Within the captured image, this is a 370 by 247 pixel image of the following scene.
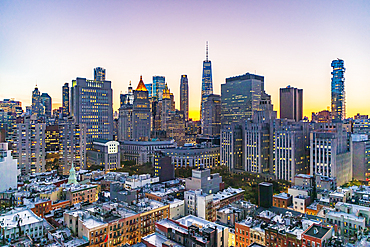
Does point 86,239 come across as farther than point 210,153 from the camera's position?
No

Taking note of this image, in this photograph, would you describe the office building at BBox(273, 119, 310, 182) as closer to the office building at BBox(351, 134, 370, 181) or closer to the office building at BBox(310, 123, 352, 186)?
the office building at BBox(310, 123, 352, 186)

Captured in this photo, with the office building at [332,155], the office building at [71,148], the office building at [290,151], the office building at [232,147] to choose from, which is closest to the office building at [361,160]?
the office building at [332,155]

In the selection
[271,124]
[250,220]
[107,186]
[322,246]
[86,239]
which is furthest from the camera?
[271,124]

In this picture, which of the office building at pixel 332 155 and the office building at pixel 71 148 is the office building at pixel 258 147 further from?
the office building at pixel 71 148

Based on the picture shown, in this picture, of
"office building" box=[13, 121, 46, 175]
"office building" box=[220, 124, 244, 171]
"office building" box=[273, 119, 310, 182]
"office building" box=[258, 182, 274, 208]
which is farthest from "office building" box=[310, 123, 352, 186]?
"office building" box=[13, 121, 46, 175]

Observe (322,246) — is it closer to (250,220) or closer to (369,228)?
(250,220)

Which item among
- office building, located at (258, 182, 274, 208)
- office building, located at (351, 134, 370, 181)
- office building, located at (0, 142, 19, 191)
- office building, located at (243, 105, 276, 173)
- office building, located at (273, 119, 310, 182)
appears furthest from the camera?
office building, located at (243, 105, 276, 173)

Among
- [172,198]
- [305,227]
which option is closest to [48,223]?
[172,198]

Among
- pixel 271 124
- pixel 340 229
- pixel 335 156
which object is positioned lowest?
pixel 340 229
